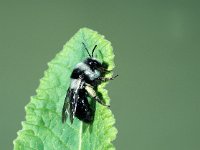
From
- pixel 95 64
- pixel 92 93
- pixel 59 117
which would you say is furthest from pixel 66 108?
pixel 95 64

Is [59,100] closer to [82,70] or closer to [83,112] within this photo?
[83,112]

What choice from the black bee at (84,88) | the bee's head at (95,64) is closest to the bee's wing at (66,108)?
the black bee at (84,88)

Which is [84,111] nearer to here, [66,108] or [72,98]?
[66,108]

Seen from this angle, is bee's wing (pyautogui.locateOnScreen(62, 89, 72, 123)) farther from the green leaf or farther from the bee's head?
the bee's head

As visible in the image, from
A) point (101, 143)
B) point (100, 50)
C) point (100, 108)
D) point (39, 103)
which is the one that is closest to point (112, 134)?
point (101, 143)

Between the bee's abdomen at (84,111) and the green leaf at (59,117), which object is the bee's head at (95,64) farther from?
the bee's abdomen at (84,111)

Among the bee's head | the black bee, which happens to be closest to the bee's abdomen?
the black bee

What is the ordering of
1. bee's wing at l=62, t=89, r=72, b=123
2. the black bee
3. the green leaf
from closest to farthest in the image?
the green leaf < bee's wing at l=62, t=89, r=72, b=123 < the black bee
